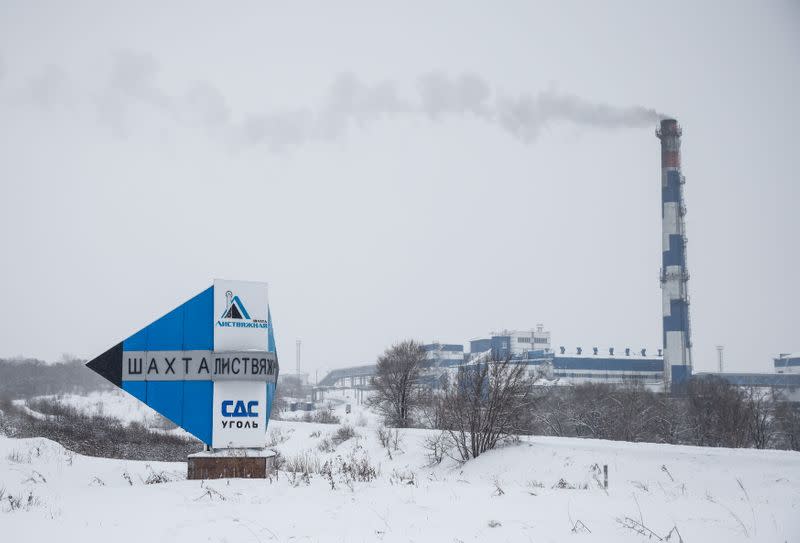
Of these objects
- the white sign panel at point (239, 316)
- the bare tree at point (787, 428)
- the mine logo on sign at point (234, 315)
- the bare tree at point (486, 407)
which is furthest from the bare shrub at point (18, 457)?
the bare tree at point (787, 428)

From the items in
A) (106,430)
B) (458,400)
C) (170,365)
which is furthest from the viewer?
(106,430)

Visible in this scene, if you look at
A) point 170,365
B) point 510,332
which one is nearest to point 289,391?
point 510,332

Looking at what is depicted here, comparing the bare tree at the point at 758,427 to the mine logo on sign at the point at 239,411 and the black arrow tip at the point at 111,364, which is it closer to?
the mine logo on sign at the point at 239,411

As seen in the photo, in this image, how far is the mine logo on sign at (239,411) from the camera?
1285 cm

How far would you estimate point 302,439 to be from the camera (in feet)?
162

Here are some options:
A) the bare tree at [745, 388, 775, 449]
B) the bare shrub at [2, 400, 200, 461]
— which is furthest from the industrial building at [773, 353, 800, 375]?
the bare shrub at [2, 400, 200, 461]

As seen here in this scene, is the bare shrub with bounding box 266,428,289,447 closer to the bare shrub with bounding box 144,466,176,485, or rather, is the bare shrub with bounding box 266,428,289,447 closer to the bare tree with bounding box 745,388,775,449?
the bare shrub with bounding box 144,466,176,485

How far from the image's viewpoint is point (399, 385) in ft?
193

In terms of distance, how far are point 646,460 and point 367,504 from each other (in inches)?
903

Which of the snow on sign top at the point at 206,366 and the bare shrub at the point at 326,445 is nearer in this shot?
the snow on sign top at the point at 206,366

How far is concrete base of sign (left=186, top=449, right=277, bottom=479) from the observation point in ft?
39.4

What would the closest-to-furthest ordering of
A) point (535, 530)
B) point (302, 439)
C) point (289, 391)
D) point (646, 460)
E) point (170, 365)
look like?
point (535, 530) < point (170, 365) < point (646, 460) < point (302, 439) < point (289, 391)

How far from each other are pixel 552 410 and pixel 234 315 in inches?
2044

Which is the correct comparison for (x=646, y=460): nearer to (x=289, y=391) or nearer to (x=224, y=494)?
(x=224, y=494)
